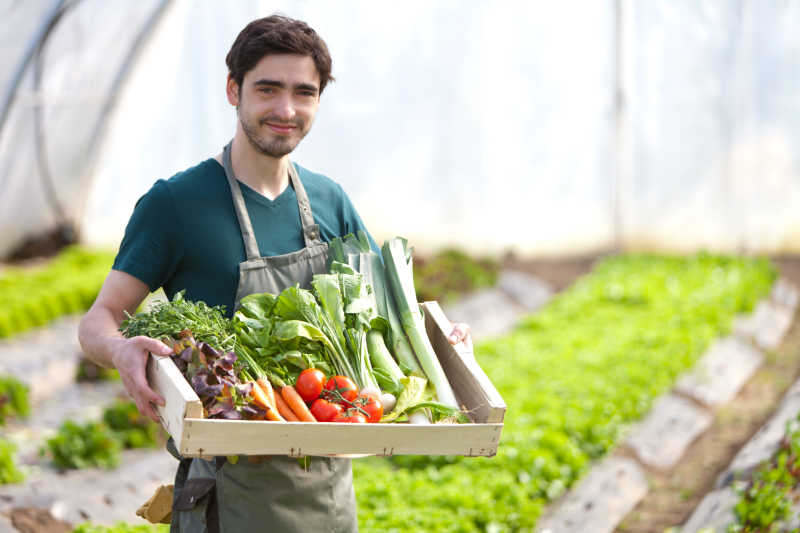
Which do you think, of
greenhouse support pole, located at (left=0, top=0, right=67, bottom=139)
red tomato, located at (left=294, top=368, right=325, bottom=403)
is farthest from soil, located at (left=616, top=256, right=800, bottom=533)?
greenhouse support pole, located at (left=0, top=0, right=67, bottom=139)

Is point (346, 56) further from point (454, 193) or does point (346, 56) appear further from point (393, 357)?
point (393, 357)

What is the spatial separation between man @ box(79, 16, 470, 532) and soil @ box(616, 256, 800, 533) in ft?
10.6

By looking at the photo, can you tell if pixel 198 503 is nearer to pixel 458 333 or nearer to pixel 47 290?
pixel 458 333

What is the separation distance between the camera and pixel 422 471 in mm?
5680

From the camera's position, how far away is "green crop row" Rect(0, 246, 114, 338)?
8.64 metres

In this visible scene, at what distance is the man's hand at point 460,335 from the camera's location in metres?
2.87

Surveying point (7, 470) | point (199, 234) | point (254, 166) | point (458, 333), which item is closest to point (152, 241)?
point (199, 234)

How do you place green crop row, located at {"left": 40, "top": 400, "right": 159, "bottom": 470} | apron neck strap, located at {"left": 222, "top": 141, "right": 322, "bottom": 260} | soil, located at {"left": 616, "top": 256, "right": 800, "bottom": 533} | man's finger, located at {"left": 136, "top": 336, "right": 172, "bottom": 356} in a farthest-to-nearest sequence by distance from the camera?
green crop row, located at {"left": 40, "top": 400, "right": 159, "bottom": 470}, soil, located at {"left": 616, "top": 256, "right": 800, "bottom": 533}, apron neck strap, located at {"left": 222, "top": 141, "right": 322, "bottom": 260}, man's finger, located at {"left": 136, "top": 336, "right": 172, "bottom": 356}

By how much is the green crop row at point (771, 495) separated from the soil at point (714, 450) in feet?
2.57

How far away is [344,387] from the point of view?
8.55 ft

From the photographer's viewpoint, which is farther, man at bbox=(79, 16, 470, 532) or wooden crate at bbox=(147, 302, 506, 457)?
man at bbox=(79, 16, 470, 532)

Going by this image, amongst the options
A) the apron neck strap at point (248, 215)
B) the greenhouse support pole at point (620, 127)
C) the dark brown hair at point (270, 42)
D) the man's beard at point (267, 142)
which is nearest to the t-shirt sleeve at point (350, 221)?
the apron neck strap at point (248, 215)

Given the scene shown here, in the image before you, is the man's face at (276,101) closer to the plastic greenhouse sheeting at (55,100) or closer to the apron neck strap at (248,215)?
the apron neck strap at (248,215)

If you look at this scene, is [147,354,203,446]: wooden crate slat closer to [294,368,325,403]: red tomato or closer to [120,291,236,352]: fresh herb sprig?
[120,291,236,352]: fresh herb sprig
